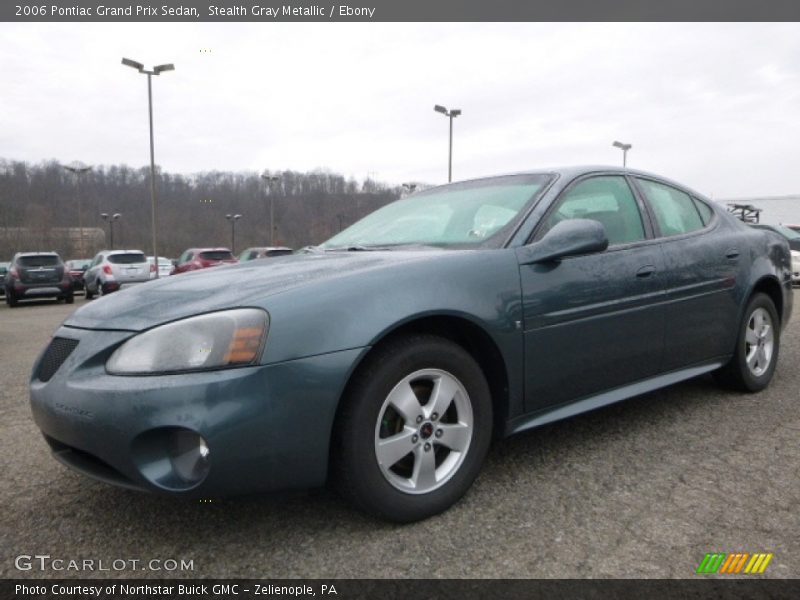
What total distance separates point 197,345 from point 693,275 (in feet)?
8.47

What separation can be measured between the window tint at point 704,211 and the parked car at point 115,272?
52.1ft

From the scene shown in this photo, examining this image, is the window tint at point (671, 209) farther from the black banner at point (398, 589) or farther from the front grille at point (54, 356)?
the front grille at point (54, 356)

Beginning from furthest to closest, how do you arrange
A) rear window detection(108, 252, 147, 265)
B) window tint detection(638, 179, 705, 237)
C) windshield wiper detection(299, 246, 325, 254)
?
rear window detection(108, 252, 147, 265), window tint detection(638, 179, 705, 237), windshield wiper detection(299, 246, 325, 254)

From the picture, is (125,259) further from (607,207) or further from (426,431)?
(426,431)

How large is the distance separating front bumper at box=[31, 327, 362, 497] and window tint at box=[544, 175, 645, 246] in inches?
56.8

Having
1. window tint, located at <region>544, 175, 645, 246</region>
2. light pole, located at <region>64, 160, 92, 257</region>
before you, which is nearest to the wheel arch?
window tint, located at <region>544, 175, 645, 246</region>

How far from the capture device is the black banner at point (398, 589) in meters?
1.70

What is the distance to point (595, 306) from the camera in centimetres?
266

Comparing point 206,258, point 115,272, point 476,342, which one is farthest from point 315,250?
point 206,258

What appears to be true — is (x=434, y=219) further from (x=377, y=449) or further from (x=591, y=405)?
(x=377, y=449)

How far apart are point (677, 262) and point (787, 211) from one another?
124 feet

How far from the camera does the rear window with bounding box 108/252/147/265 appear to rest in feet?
57.7

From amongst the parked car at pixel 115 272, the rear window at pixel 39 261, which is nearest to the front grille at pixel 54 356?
the rear window at pixel 39 261

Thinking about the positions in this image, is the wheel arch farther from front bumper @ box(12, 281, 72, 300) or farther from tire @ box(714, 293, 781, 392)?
front bumper @ box(12, 281, 72, 300)
